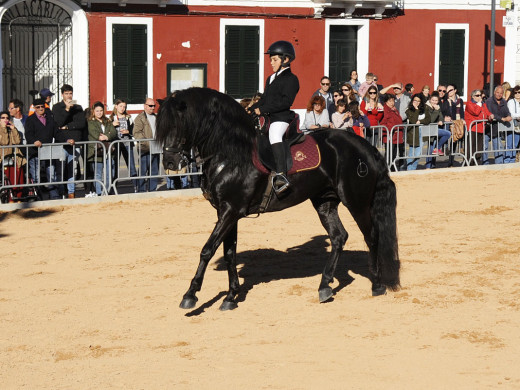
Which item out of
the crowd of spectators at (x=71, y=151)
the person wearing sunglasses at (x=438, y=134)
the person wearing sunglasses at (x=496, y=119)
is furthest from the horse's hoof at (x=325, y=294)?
the person wearing sunglasses at (x=496, y=119)

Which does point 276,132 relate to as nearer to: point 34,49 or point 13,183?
point 13,183

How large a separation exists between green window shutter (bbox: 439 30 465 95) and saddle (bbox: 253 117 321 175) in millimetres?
20047

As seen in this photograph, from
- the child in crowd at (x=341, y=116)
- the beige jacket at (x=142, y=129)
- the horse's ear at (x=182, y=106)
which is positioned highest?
the horse's ear at (x=182, y=106)

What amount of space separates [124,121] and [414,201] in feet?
18.2

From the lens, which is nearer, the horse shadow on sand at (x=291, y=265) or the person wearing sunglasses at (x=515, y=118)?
the horse shadow on sand at (x=291, y=265)

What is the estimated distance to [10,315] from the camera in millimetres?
11227

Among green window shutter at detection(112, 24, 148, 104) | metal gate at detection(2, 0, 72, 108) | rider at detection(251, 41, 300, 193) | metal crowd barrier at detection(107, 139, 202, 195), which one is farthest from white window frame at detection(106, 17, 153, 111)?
rider at detection(251, 41, 300, 193)

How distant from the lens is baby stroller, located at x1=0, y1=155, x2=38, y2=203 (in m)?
17.8

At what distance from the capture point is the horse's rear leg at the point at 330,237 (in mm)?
11641

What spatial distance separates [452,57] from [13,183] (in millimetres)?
16975

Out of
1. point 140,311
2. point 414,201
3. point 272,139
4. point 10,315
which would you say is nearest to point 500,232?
point 414,201

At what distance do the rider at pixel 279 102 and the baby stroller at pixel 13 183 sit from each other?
736cm

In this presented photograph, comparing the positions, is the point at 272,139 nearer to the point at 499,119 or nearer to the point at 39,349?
the point at 39,349

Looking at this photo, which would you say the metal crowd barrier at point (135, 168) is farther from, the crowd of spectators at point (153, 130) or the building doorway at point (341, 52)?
the building doorway at point (341, 52)
